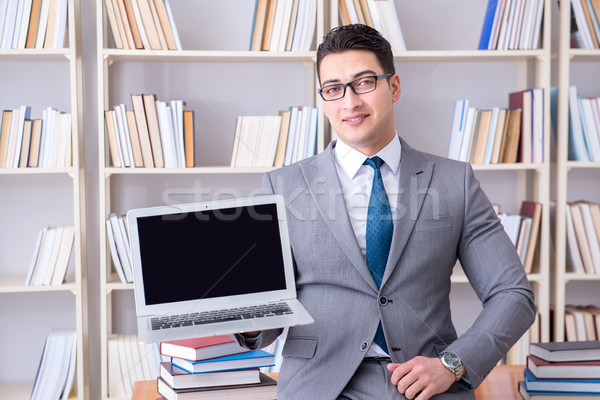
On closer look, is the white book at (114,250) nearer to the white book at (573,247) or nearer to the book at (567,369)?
the book at (567,369)

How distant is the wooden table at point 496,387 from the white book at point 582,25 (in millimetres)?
1536

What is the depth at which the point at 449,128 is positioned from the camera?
2.97 meters

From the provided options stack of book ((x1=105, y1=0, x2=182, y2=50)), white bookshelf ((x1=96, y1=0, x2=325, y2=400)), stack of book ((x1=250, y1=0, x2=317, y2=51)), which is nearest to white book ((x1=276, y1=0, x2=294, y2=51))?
stack of book ((x1=250, y1=0, x2=317, y2=51))

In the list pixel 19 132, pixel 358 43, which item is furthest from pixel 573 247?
pixel 19 132

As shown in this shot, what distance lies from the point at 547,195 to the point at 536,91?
46 cm

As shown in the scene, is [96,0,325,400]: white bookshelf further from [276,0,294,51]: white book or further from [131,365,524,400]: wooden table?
[131,365,524,400]: wooden table

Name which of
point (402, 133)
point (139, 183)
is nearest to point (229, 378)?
point (139, 183)

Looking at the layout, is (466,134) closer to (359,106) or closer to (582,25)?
(582,25)

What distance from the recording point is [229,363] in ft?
5.19

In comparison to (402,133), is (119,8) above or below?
above

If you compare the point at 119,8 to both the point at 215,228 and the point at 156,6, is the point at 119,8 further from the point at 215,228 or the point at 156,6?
the point at 215,228

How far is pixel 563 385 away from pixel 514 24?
166 cm

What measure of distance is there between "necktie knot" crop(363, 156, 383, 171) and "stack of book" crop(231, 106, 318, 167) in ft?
3.34

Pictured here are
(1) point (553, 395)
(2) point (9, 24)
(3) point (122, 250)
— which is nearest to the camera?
(1) point (553, 395)
